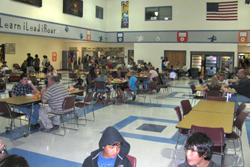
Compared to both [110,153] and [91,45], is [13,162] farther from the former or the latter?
[91,45]

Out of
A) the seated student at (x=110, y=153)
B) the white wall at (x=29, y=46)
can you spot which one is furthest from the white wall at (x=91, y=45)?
the seated student at (x=110, y=153)

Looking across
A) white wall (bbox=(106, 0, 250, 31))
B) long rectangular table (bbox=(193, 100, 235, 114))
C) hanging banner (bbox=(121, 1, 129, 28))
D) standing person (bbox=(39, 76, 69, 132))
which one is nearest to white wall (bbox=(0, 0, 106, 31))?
white wall (bbox=(106, 0, 250, 31))

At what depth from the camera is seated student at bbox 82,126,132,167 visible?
208cm

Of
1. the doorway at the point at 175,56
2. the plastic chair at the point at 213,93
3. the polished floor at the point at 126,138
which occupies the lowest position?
the polished floor at the point at 126,138

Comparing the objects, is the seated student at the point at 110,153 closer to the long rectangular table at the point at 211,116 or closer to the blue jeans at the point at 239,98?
the long rectangular table at the point at 211,116

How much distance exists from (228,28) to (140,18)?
244 inches

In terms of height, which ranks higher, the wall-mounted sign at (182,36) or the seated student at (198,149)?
the wall-mounted sign at (182,36)

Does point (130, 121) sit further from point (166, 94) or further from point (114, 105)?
point (166, 94)

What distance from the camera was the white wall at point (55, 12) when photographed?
1105 cm

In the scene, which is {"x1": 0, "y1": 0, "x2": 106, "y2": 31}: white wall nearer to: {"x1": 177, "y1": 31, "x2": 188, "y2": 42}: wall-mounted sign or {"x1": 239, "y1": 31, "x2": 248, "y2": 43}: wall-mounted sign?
{"x1": 177, "y1": 31, "x2": 188, "y2": 42}: wall-mounted sign

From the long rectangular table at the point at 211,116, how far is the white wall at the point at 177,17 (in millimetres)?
12975

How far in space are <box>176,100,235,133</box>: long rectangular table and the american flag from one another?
13076mm

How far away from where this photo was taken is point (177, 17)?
1778 cm

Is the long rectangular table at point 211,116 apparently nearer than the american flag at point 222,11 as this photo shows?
Yes
